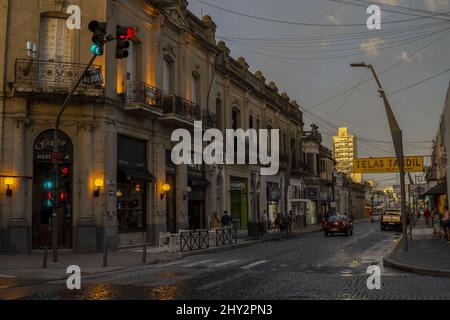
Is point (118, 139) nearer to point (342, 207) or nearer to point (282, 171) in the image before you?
point (282, 171)

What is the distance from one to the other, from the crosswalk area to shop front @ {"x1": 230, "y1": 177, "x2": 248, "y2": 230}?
19119mm

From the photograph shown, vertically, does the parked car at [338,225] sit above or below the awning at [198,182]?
below

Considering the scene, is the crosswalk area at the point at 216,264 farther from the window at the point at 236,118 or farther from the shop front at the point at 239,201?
the window at the point at 236,118

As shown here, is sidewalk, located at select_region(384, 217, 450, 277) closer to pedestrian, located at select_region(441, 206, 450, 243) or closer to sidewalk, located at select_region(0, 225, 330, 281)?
pedestrian, located at select_region(441, 206, 450, 243)

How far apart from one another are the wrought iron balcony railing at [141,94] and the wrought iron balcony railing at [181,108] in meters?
1.18

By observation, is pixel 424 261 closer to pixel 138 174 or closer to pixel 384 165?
pixel 384 165

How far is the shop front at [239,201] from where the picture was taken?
39.8 meters

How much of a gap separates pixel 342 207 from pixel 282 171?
146 feet

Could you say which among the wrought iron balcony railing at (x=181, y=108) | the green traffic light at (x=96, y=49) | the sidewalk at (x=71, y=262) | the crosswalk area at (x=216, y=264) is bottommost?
the crosswalk area at (x=216, y=264)

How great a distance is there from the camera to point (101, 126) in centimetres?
2330

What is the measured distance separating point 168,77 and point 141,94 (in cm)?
511

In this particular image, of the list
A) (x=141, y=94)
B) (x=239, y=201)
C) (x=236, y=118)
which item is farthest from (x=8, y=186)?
(x=236, y=118)

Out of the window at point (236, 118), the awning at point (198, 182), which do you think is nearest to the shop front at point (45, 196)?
the awning at point (198, 182)
